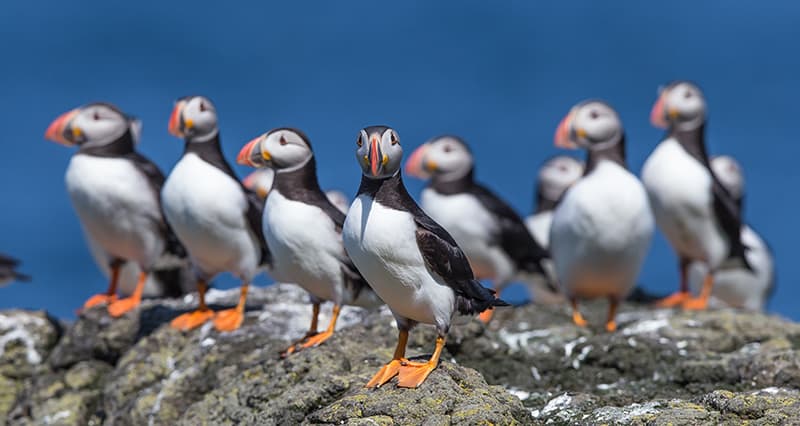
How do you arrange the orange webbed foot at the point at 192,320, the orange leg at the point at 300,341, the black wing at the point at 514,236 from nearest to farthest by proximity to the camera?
the orange leg at the point at 300,341 → the orange webbed foot at the point at 192,320 → the black wing at the point at 514,236

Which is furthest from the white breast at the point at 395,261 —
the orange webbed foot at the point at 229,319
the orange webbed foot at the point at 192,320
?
the orange webbed foot at the point at 192,320

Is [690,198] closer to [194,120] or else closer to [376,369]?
[194,120]

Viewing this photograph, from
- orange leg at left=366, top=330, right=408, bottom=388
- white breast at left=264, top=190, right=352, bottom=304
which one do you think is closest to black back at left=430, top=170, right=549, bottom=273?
white breast at left=264, top=190, right=352, bottom=304

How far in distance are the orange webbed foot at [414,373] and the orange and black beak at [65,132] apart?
4960 mm

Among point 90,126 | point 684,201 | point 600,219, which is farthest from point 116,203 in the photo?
point 684,201

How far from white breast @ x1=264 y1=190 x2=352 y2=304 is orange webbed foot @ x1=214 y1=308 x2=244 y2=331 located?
134cm

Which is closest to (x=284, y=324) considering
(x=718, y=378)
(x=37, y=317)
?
(x=37, y=317)

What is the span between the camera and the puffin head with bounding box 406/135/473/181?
12820mm

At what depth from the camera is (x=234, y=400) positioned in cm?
763

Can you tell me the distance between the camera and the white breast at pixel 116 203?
1022cm

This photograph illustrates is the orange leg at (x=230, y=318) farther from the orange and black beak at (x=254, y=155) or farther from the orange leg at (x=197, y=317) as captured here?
the orange and black beak at (x=254, y=155)

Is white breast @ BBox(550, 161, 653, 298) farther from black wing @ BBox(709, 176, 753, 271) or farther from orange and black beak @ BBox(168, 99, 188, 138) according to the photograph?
orange and black beak @ BBox(168, 99, 188, 138)

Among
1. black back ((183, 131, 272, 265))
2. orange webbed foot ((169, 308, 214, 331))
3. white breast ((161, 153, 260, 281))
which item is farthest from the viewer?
orange webbed foot ((169, 308, 214, 331))

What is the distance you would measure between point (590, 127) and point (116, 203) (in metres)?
4.26
